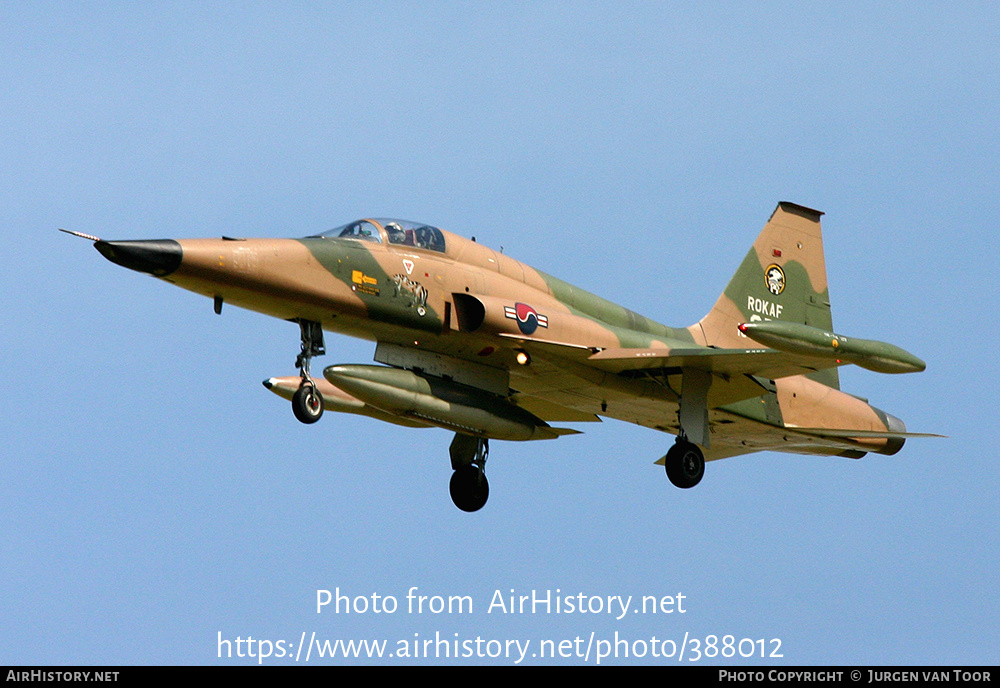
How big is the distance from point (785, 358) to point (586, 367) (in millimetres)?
3059

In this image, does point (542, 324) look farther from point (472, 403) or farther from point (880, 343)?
point (880, 343)

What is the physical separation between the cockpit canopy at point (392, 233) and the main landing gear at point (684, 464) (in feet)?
Result: 16.6

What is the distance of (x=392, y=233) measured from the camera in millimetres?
22562

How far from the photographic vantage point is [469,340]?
2280cm

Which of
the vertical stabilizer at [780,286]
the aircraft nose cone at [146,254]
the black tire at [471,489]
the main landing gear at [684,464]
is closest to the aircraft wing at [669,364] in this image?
the main landing gear at [684,464]

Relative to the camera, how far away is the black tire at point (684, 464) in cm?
2430

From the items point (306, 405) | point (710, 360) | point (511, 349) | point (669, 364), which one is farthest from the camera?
point (669, 364)

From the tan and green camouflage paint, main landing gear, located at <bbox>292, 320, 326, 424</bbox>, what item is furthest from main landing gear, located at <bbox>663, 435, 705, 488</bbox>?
main landing gear, located at <bbox>292, 320, 326, 424</bbox>

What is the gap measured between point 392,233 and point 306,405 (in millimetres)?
3115

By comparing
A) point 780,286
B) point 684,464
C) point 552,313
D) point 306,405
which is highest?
point 780,286

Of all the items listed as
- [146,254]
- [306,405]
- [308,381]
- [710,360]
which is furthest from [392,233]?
[710,360]

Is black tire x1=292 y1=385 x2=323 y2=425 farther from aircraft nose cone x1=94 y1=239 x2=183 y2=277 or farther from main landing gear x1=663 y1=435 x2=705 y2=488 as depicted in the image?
main landing gear x1=663 y1=435 x2=705 y2=488

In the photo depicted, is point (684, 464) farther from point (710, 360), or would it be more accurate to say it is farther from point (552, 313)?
point (552, 313)

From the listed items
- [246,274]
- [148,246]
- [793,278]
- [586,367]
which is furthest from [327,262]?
[793,278]
